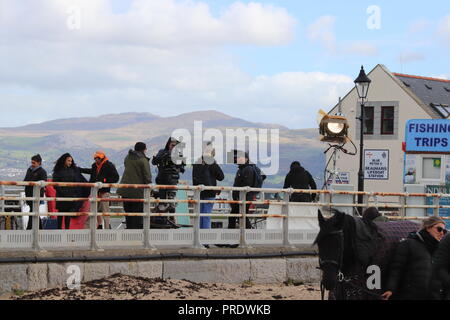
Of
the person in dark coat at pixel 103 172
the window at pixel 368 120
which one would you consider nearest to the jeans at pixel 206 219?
the person in dark coat at pixel 103 172

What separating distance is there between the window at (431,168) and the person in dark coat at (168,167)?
15025 millimetres

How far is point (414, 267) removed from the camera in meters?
10.6

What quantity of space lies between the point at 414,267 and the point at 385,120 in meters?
54.0

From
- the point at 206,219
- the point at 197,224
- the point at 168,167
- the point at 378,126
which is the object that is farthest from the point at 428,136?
the point at 378,126

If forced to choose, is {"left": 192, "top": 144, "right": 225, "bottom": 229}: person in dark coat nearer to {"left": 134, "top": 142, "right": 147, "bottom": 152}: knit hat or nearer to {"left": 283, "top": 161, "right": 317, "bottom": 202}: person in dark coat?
{"left": 134, "top": 142, "right": 147, "bottom": 152}: knit hat

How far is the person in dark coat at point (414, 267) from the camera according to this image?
415 inches

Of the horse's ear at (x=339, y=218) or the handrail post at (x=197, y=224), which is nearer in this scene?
the horse's ear at (x=339, y=218)

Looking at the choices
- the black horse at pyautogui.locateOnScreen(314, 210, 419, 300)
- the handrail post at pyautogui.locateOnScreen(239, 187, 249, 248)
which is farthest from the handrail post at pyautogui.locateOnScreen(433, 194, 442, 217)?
the black horse at pyautogui.locateOnScreen(314, 210, 419, 300)

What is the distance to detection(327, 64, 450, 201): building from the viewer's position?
2434 inches

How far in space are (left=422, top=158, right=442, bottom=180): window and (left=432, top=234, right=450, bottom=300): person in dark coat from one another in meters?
21.1

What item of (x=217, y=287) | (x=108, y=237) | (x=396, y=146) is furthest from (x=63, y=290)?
(x=396, y=146)

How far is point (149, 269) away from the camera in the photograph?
16.3m

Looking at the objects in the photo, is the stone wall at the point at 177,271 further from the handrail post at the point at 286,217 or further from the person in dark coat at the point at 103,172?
the person in dark coat at the point at 103,172
